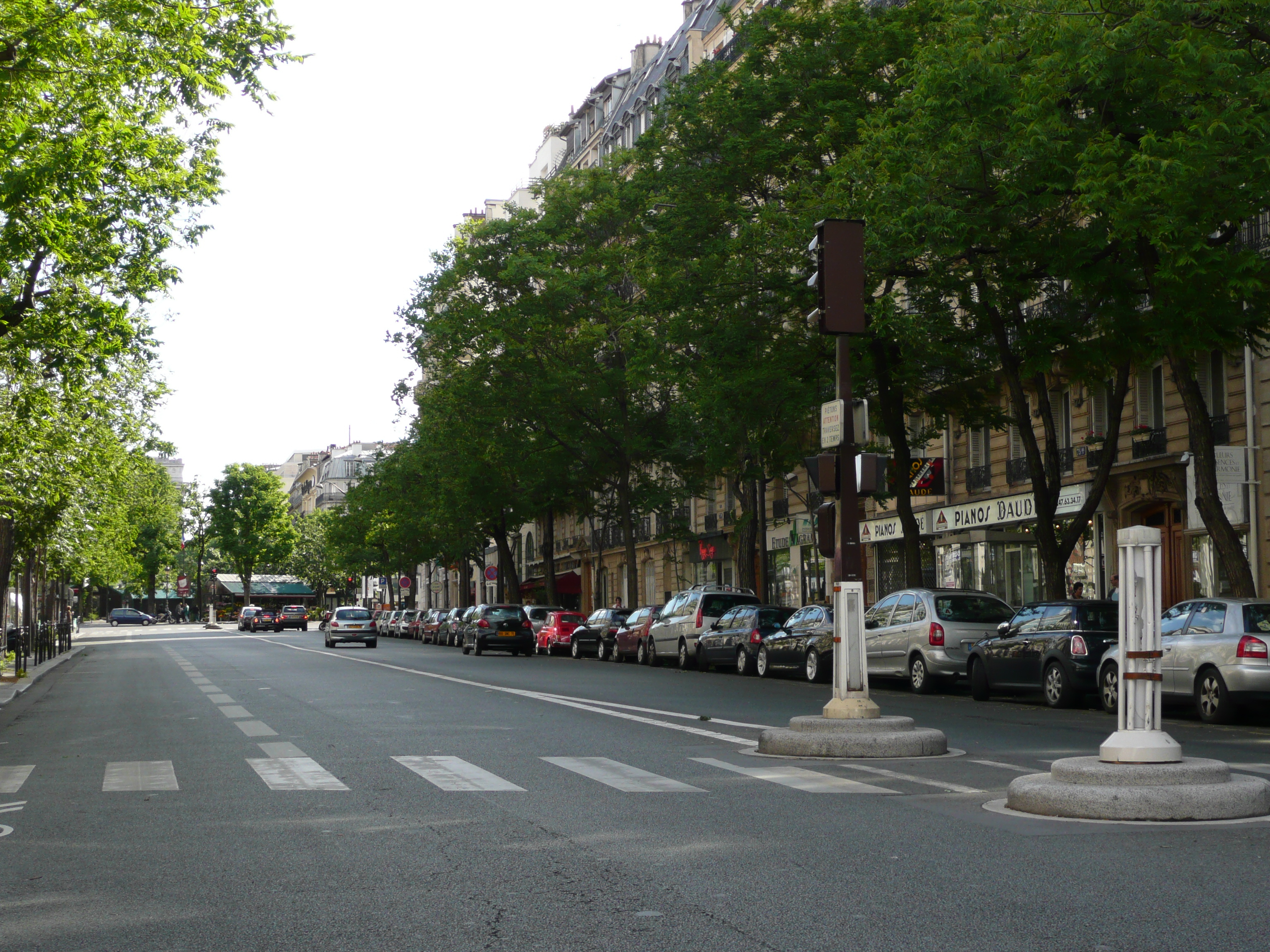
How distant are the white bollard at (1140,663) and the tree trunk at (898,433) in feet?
56.0

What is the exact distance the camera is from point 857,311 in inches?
549

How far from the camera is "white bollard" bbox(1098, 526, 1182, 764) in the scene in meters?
9.30

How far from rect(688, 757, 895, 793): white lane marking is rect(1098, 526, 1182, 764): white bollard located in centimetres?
178

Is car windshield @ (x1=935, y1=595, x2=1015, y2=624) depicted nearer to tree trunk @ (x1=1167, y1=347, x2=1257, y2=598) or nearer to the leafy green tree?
tree trunk @ (x1=1167, y1=347, x2=1257, y2=598)

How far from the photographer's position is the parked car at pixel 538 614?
4878 centimetres

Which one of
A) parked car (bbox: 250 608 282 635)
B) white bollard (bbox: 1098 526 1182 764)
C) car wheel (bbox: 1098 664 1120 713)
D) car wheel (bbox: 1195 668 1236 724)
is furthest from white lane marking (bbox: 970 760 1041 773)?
parked car (bbox: 250 608 282 635)

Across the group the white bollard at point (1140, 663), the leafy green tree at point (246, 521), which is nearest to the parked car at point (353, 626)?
the white bollard at point (1140, 663)

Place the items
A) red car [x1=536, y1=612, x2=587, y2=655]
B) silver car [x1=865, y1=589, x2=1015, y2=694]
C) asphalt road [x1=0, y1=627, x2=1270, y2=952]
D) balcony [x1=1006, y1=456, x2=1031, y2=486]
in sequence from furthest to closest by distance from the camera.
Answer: red car [x1=536, y1=612, x2=587, y2=655]
balcony [x1=1006, y1=456, x2=1031, y2=486]
silver car [x1=865, y1=589, x2=1015, y2=694]
asphalt road [x1=0, y1=627, x2=1270, y2=952]

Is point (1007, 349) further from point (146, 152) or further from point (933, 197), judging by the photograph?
point (146, 152)

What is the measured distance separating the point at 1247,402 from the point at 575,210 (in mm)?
21521

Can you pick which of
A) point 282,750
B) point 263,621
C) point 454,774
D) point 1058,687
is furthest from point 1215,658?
point 263,621

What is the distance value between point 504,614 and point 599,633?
5436mm

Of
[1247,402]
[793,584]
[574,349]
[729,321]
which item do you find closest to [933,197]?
[729,321]

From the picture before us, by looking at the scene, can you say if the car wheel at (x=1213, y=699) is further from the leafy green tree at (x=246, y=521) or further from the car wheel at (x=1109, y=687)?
the leafy green tree at (x=246, y=521)
